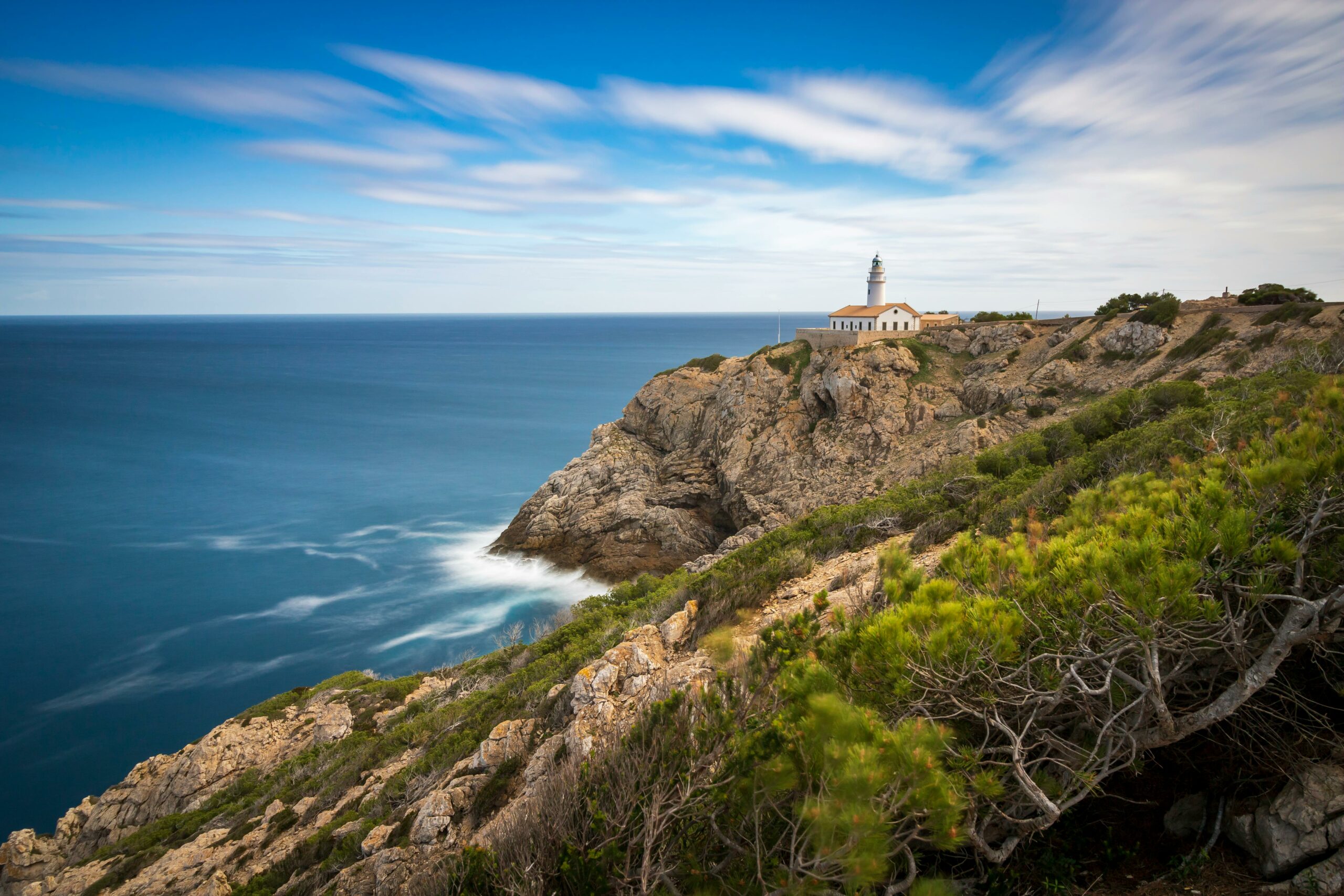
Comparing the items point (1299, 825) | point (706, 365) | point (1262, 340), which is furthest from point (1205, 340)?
point (1299, 825)

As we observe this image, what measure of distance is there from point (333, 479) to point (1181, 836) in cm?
5915

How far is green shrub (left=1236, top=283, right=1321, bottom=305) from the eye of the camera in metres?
29.1

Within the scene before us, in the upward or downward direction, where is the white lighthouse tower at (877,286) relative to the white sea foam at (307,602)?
upward

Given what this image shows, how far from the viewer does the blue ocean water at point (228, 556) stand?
25.5 metres

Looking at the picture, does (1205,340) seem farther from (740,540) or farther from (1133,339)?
(740,540)

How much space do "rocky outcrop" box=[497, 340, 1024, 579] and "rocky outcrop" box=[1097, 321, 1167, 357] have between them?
8.06 metres

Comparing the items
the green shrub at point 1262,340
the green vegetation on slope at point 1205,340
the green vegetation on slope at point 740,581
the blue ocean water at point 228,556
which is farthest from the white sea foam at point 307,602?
the green shrub at point 1262,340

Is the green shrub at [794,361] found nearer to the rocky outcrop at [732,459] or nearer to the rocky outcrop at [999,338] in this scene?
the rocky outcrop at [732,459]

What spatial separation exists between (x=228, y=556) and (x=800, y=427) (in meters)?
36.6

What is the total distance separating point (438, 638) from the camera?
3139 cm

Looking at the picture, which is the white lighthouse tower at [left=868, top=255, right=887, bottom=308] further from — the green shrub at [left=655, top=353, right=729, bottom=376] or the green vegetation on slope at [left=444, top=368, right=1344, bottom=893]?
the green vegetation on slope at [left=444, top=368, right=1344, bottom=893]

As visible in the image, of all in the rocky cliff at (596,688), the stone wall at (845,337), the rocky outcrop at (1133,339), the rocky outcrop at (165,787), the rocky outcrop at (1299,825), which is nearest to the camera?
the rocky outcrop at (1299,825)

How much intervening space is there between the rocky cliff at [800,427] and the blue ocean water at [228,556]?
4651 millimetres

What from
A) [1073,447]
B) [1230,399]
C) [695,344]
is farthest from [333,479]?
[695,344]
